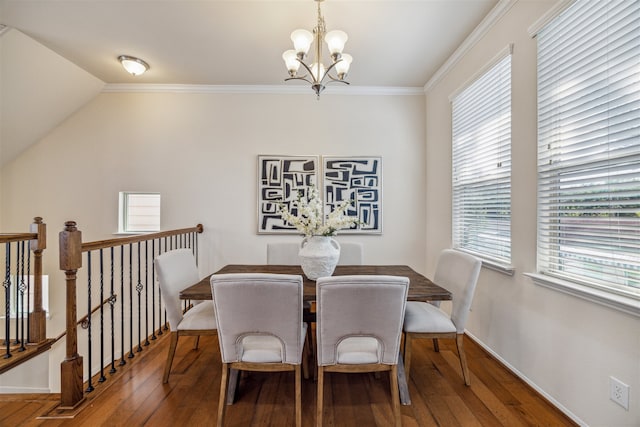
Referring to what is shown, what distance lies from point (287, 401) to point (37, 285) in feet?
7.74

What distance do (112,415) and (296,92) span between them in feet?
11.5

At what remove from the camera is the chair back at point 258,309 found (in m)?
1.44

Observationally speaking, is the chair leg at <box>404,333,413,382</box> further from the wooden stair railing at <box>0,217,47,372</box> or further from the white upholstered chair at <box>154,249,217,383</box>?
the wooden stair railing at <box>0,217,47,372</box>

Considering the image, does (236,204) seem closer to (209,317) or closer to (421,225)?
(209,317)

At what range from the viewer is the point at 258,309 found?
1472 millimetres

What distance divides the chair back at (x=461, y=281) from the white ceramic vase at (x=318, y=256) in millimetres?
890

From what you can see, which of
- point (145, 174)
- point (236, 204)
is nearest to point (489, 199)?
point (236, 204)

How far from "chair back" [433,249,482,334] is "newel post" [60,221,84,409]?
2.43 m

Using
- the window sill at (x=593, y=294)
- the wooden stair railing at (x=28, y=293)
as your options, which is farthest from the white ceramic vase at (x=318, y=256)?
the wooden stair railing at (x=28, y=293)

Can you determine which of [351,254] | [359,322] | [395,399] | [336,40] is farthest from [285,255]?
[336,40]

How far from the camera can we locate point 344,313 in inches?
57.8

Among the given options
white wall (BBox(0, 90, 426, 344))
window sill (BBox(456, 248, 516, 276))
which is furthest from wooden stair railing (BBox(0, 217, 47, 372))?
window sill (BBox(456, 248, 516, 276))

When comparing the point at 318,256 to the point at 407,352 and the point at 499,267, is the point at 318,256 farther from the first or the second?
the point at 499,267

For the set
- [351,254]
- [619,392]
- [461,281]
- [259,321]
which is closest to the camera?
[619,392]
